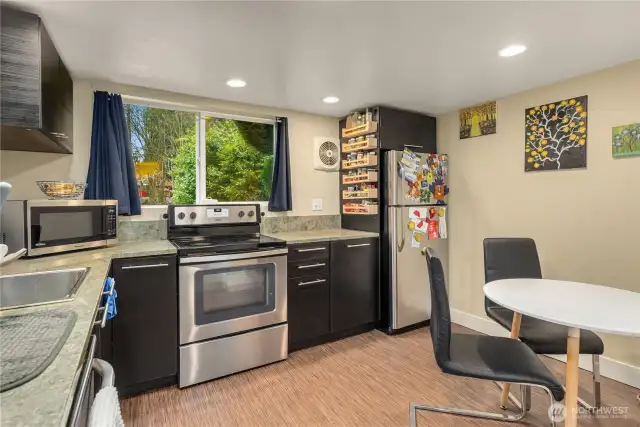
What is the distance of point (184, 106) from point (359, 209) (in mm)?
1881

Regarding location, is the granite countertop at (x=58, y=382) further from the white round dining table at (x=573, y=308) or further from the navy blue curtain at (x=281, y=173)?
the navy blue curtain at (x=281, y=173)

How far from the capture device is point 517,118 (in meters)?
2.88

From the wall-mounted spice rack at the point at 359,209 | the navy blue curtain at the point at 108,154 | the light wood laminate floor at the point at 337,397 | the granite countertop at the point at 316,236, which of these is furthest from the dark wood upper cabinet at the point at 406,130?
the navy blue curtain at the point at 108,154

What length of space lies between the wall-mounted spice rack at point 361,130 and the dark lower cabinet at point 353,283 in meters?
1.05

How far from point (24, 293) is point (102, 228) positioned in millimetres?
779

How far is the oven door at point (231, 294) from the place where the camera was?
7.40 ft

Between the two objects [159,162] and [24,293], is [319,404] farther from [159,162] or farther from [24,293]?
[159,162]

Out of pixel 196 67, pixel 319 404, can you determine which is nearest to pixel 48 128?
pixel 196 67

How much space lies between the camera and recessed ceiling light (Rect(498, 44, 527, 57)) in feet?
6.38

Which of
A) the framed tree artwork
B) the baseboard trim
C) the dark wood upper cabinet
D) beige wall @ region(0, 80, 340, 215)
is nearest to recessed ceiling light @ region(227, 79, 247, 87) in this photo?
beige wall @ region(0, 80, 340, 215)

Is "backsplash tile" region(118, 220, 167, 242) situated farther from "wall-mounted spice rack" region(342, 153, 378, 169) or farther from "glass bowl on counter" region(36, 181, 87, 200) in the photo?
"wall-mounted spice rack" region(342, 153, 378, 169)

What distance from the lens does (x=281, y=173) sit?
325 cm

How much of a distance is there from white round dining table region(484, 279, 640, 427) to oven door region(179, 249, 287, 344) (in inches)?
Answer: 59.1

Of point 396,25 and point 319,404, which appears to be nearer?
point 396,25
